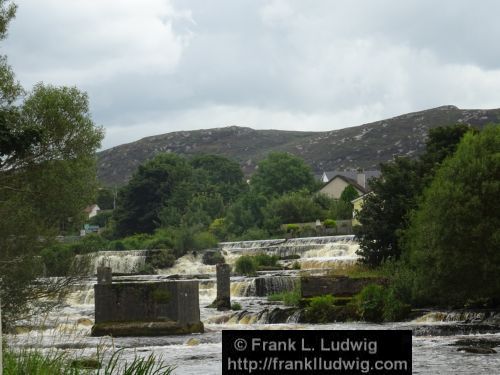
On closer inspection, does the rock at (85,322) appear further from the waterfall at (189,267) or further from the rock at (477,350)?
the waterfall at (189,267)

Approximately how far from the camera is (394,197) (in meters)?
56.2

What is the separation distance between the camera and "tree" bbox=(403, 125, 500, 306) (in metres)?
41.1

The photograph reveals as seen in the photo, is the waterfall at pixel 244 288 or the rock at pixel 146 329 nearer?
the rock at pixel 146 329

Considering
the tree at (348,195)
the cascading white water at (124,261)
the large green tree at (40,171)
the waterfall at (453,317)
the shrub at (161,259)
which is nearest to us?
the large green tree at (40,171)

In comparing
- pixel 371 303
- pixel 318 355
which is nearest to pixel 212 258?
pixel 371 303

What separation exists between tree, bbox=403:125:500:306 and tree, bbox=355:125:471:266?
11933mm

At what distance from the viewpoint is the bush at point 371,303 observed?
42.7m

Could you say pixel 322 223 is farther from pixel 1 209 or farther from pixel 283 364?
pixel 283 364

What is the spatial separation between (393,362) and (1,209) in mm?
30386

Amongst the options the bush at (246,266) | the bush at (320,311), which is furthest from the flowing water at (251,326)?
the bush at (246,266)

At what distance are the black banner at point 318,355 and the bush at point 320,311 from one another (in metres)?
38.4

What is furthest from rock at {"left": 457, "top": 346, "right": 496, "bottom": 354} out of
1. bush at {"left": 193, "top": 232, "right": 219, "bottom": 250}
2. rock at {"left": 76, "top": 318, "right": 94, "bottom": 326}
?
bush at {"left": 193, "top": 232, "right": 219, "bottom": 250}

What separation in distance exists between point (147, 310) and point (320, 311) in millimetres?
7669

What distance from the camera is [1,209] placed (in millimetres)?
33969
